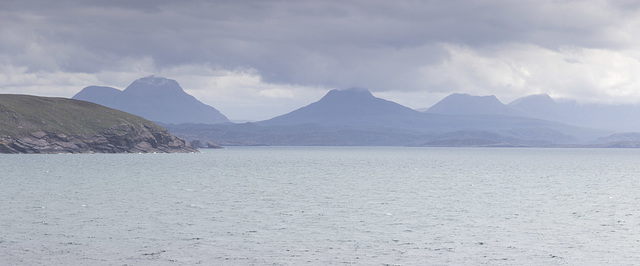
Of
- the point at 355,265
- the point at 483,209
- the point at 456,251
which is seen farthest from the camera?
the point at 483,209

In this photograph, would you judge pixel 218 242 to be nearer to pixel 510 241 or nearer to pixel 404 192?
pixel 510 241

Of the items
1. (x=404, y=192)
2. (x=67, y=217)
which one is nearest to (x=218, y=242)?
(x=67, y=217)

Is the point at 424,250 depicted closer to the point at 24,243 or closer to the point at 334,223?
the point at 334,223

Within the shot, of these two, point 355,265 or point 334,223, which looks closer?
point 355,265

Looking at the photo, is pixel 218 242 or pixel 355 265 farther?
pixel 218 242

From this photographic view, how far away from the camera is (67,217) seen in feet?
191

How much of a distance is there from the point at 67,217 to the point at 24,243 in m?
14.1

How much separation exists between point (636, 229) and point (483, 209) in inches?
701

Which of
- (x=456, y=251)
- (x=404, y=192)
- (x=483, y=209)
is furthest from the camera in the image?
(x=404, y=192)

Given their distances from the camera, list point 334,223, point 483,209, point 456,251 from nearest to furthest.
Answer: point 456,251 < point 334,223 < point 483,209

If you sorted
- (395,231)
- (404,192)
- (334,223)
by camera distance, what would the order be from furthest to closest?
(404,192)
(334,223)
(395,231)

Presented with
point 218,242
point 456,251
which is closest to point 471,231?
point 456,251

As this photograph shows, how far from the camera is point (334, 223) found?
56.4 m

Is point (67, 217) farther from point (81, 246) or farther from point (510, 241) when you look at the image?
point (510, 241)
